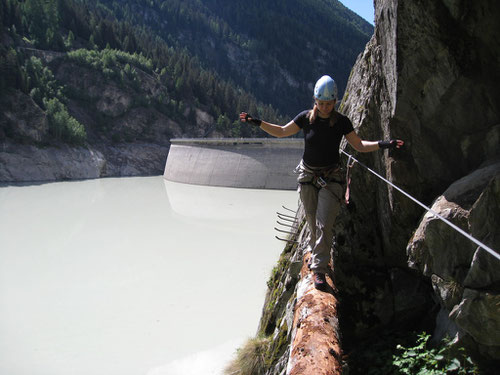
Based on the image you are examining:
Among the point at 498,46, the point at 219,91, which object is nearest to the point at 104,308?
the point at 498,46

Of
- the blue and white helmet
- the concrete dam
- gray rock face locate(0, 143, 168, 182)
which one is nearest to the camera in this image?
the blue and white helmet

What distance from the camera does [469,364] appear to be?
4.29 m

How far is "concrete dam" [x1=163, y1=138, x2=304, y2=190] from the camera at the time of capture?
39562 mm

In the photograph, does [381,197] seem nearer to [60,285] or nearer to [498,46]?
[498,46]

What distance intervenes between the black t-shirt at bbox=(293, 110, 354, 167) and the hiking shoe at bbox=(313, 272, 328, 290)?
123cm

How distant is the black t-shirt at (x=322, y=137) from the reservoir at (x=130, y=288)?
5918 mm

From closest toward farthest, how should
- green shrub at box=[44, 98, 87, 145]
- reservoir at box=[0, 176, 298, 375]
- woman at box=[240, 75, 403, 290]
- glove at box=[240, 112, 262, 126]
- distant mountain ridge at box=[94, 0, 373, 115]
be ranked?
woman at box=[240, 75, 403, 290], glove at box=[240, 112, 262, 126], reservoir at box=[0, 176, 298, 375], green shrub at box=[44, 98, 87, 145], distant mountain ridge at box=[94, 0, 373, 115]

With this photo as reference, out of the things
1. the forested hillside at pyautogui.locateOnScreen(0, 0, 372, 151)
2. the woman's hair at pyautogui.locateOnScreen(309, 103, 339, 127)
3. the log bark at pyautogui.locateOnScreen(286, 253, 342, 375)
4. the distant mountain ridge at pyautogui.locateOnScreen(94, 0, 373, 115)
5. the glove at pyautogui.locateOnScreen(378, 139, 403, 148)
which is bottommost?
the log bark at pyautogui.locateOnScreen(286, 253, 342, 375)

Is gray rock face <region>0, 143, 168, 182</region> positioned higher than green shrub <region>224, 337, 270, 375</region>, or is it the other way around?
gray rock face <region>0, 143, 168, 182</region>

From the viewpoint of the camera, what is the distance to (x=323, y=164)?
5008 mm

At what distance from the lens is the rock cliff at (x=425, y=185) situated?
13.8 ft

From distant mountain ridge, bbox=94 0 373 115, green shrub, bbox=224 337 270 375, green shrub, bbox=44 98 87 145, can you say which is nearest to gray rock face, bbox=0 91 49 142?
green shrub, bbox=44 98 87 145

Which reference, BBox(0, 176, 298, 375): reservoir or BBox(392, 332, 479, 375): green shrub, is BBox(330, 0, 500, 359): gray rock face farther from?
BBox(0, 176, 298, 375): reservoir

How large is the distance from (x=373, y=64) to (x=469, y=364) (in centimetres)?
414
